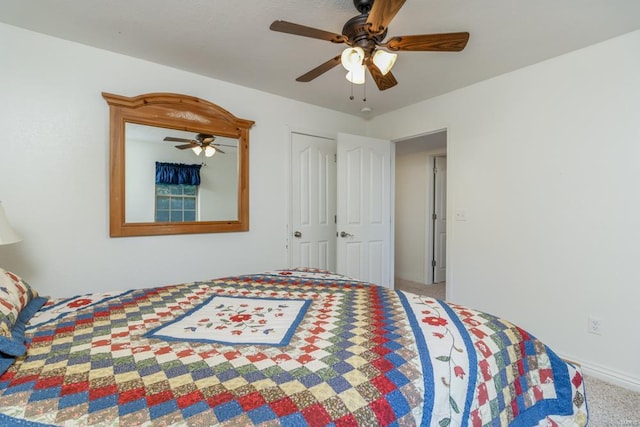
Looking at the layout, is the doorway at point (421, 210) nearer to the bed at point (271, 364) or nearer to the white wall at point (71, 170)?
the white wall at point (71, 170)

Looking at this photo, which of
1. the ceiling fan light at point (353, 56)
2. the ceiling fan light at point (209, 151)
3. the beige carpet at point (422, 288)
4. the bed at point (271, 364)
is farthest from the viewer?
the beige carpet at point (422, 288)

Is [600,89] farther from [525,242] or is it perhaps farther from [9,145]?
[9,145]

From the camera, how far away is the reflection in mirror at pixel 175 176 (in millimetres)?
2449

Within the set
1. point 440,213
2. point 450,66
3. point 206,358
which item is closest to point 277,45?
point 450,66

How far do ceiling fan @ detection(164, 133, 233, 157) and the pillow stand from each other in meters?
1.51

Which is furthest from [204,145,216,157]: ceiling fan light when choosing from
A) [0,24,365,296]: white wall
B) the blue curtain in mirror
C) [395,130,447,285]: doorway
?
[395,130,447,285]: doorway

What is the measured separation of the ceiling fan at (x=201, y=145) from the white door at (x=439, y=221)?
11.2 ft

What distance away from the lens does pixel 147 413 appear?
709mm

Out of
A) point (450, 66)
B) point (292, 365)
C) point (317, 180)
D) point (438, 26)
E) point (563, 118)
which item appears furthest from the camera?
point (317, 180)

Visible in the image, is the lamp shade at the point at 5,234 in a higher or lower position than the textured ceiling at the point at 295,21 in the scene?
lower

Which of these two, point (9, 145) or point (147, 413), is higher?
point (9, 145)

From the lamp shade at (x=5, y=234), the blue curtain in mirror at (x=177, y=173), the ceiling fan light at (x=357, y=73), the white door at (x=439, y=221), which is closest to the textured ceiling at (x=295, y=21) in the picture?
the ceiling fan light at (x=357, y=73)

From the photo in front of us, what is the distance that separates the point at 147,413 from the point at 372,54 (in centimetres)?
184

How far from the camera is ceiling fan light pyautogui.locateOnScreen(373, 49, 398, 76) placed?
1688mm
